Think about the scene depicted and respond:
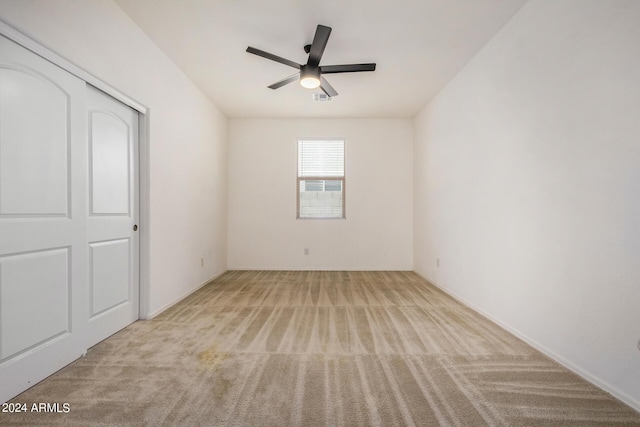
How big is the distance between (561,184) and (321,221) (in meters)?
3.92

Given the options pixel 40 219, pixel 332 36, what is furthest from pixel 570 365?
pixel 40 219

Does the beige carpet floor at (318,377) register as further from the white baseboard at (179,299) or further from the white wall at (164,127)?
the white wall at (164,127)

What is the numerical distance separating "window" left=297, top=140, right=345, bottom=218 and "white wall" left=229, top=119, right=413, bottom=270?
13cm

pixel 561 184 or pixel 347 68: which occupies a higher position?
pixel 347 68

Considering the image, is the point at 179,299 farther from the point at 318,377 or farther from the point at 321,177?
the point at 321,177

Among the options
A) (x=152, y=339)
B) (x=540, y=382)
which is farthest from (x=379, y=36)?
(x=152, y=339)

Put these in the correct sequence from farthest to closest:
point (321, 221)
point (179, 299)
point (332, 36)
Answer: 1. point (321, 221)
2. point (179, 299)
3. point (332, 36)

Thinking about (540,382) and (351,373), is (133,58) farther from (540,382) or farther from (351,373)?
(540,382)

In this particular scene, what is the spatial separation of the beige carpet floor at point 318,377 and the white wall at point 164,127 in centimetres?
92

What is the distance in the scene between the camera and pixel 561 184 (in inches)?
81.2

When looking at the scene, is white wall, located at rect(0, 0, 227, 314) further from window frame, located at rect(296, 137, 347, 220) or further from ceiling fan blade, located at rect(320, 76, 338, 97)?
ceiling fan blade, located at rect(320, 76, 338, 97)

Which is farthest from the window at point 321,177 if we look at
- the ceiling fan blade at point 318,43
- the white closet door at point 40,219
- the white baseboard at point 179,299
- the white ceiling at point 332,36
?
the white closet door at point 40,219

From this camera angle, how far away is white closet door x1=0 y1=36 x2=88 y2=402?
1625 millimetres

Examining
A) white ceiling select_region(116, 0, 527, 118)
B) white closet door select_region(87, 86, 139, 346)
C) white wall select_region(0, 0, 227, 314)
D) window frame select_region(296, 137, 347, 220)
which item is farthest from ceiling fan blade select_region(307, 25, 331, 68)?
window frame select_region(296, 137, 347, 220)
